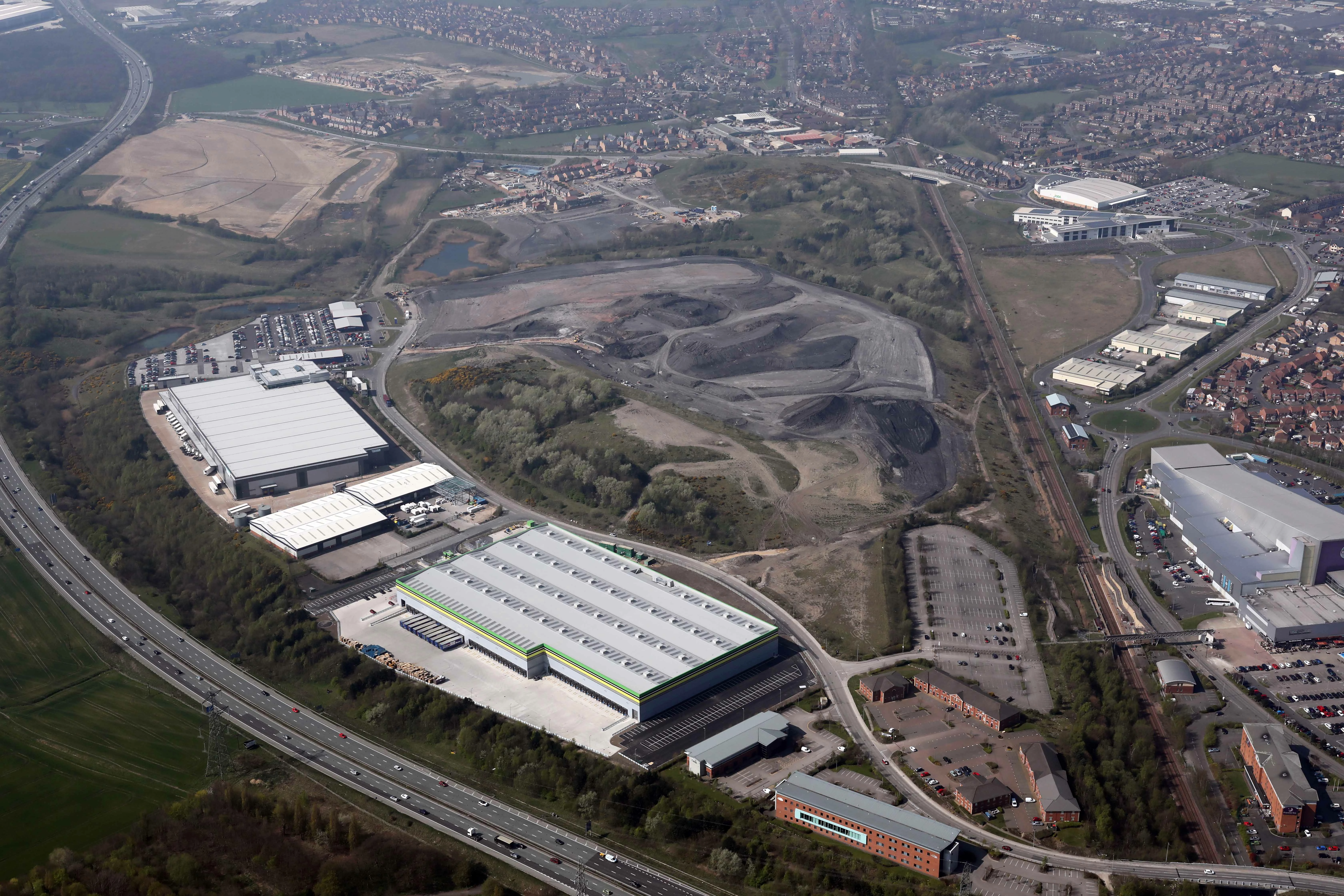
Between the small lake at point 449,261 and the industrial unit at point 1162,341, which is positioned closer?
the industrial unit at point 1162,341

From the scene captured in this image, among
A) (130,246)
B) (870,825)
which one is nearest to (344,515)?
(870,825)

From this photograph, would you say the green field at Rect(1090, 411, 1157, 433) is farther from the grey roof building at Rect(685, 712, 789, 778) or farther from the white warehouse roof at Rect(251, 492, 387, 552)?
the white warehouse roof at Rect(251, 492, 387, 552)

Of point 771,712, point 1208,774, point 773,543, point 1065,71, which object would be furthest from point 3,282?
point 1065,71

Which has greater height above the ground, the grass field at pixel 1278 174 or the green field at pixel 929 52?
the green field at pixel 929 52

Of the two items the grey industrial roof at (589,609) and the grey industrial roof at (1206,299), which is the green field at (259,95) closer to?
the grey industrial roof at (1206,299)

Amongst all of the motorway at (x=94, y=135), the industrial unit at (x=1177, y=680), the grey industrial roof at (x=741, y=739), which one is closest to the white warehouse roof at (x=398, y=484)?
the grey industrial roof at (x=741, y=739)

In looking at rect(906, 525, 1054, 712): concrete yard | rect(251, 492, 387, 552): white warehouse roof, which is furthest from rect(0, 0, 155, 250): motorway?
rect(906, 525, 1054, 712): concrete yard
